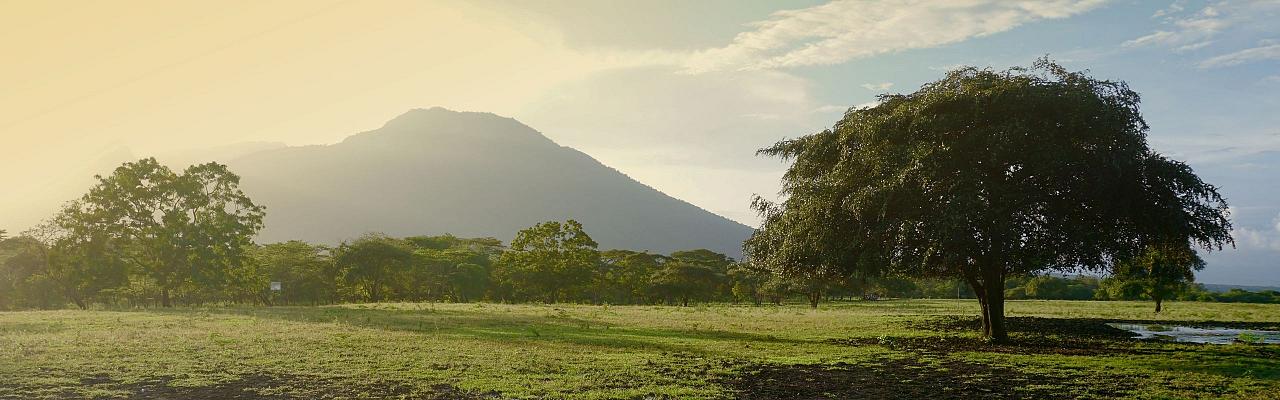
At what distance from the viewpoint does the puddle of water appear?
29547mm

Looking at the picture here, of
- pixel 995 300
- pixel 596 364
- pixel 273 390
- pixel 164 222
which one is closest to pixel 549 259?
pixel 164 222

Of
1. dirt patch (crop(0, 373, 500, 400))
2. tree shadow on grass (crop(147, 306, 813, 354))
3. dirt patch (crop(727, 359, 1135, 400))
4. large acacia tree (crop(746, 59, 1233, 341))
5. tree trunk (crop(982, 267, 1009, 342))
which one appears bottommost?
tree shadow on grass (crop(147, 306, 813, 354))

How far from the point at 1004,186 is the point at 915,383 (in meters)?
10.9

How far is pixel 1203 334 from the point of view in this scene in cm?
3369

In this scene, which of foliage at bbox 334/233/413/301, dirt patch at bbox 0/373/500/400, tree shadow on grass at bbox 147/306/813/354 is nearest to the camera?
dirt patch at bbox 0/373/500/400

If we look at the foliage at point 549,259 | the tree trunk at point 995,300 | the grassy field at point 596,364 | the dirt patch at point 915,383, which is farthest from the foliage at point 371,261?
Answer: the dirt patch at point 915,383

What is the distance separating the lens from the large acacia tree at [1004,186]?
24359 mm

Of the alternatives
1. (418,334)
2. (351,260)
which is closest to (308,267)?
(351,260)

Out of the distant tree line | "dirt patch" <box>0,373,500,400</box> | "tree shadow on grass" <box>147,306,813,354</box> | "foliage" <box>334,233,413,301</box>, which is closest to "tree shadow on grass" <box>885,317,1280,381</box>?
the distant tree line

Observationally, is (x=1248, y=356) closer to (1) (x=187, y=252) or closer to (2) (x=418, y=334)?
(2) (x=418, y=334)

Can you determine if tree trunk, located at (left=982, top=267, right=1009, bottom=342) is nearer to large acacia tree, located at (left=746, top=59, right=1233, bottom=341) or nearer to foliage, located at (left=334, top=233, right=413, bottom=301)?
large acacia tree, located at (left=746, top=59, right=1233, bottom=341)

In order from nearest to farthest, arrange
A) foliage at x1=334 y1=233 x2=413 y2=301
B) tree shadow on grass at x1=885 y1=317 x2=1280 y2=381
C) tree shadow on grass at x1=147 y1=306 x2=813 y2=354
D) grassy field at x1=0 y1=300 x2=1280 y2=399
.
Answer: grassy field at x1=0 y1=300 x2=1280 y2=399
tree shadow on grass at x1=885 y1=317 x2=1280 y2=381
tree shadow on grass at x1=147 y1=306 x2=813 y2=354
foliage at x1=334 y1=233 x2=413 y2=301

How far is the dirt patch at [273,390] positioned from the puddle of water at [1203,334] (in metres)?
30.7

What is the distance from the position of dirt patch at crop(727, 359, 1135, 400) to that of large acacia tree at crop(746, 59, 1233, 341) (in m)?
5.93
